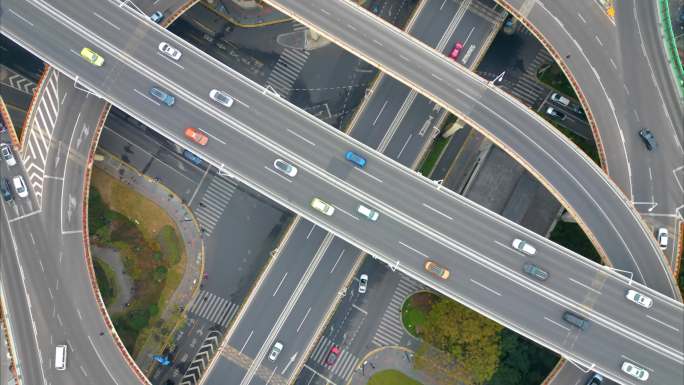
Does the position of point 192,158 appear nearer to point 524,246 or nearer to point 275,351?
point 275,351

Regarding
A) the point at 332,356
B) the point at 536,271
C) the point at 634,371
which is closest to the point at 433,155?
the point at 536,271

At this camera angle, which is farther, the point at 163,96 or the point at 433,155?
the point at 433,155

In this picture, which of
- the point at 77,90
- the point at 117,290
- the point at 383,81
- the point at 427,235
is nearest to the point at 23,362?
the point at 117,290

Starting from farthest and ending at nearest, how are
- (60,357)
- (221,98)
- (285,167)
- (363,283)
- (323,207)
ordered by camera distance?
(363,283)
(60,357)
(221,98)
(285,167)
(323,207)

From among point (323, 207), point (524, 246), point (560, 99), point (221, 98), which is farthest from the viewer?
point (560, 99)

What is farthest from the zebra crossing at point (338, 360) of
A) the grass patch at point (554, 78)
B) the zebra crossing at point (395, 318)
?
the grass patch at point (554, 78)

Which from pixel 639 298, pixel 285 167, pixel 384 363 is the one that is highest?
pixel 639 298
